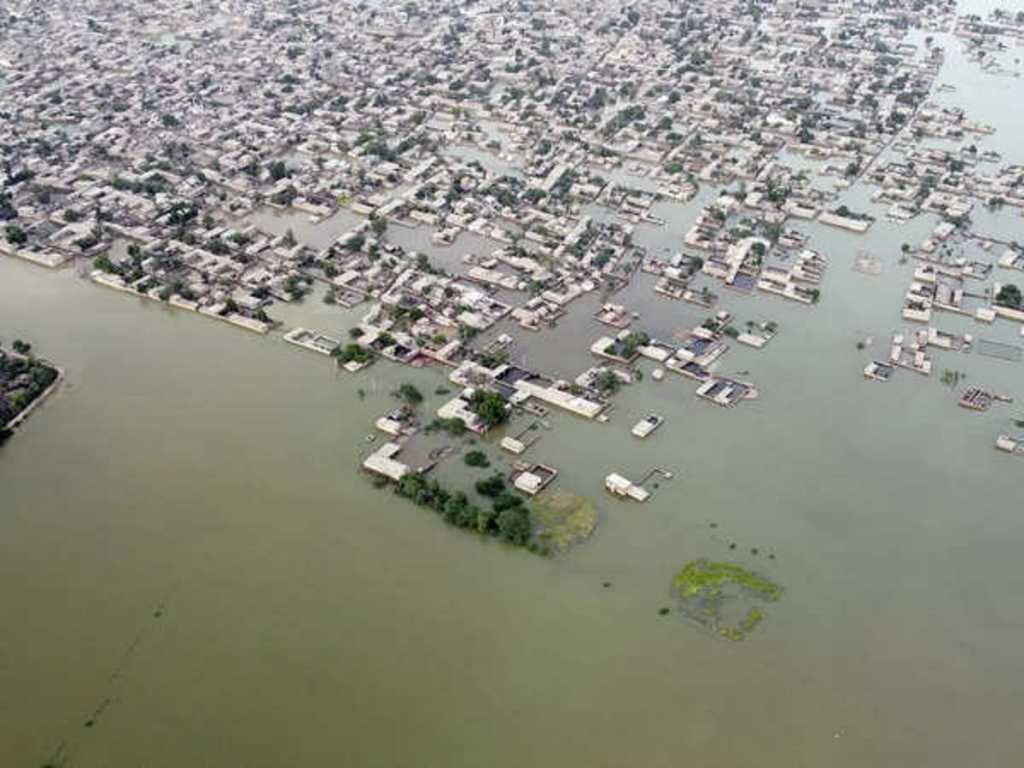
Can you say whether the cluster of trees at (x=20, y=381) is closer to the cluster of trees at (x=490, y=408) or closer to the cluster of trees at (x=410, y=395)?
the cluster of trees at (x=410, y=395)

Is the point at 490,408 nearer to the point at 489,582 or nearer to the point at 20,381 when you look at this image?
the point at 489,582

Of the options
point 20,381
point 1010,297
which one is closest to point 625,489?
point 1010,297

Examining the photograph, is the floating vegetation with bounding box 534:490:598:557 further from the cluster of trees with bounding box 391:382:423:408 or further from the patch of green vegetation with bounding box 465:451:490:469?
the cluster of trees with bounding box 391:382:423:408

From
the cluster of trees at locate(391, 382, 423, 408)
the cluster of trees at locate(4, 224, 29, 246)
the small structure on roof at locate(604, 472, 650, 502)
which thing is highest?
the cluster of trees at locate(4, 224, 29, 246)

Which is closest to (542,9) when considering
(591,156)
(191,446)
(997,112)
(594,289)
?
(591,156)

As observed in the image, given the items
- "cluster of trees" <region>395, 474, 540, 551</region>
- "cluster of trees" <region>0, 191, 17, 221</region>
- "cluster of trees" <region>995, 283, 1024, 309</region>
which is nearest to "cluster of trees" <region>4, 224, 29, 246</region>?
"cluster of trees" <region>0, 191, 17, 221</region>

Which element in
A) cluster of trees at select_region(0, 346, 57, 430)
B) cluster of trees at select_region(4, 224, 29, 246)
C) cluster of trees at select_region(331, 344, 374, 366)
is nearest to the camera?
cluster of trees at select_region(0, 346, 57, 430)
